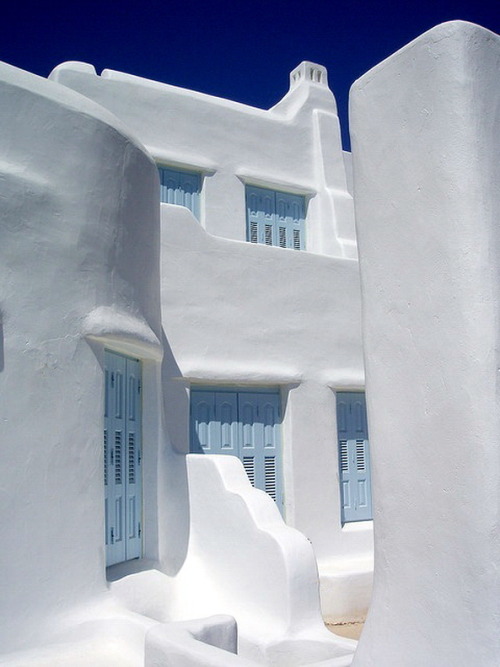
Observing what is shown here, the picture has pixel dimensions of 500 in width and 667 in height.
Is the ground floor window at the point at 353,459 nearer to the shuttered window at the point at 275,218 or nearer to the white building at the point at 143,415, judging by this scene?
the white building at the point at 143,415

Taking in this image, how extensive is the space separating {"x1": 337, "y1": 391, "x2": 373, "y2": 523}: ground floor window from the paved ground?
5.86ft

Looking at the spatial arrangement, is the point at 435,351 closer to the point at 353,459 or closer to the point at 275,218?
the point at 353,459

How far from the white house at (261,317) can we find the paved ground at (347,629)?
12cm

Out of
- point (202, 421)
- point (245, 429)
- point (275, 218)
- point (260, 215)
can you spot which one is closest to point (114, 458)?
point (202, 421)

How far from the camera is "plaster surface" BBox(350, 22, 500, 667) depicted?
127 inches

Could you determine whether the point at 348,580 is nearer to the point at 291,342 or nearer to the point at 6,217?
the point at 291,342

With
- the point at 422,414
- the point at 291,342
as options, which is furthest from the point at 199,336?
the point at 422,414

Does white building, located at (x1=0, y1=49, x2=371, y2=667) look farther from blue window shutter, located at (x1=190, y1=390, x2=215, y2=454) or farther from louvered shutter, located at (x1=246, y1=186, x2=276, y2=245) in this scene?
louvered shutter, located at (x1=246, y1=186, x2=276, y2=245)

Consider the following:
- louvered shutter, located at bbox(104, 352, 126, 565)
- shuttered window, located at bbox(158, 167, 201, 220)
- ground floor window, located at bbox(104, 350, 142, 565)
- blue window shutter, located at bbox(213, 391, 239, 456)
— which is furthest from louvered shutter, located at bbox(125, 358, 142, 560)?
shuttered window, located at bbox(158, 167, 201, 220)

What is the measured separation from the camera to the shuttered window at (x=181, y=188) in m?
11.2

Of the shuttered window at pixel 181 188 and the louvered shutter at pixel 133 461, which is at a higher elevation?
the shuttered window at pixel 181 188

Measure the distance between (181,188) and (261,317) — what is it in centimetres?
293

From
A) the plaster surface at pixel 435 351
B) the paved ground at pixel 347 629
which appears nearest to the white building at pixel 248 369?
the plaster surface at pixel 435 351

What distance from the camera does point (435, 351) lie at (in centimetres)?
348
